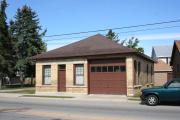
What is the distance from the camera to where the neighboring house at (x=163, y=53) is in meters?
100

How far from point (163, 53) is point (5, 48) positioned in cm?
6362

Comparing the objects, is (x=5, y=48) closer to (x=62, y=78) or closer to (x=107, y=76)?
(x=62, y=78)

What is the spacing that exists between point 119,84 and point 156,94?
9803 millimetres

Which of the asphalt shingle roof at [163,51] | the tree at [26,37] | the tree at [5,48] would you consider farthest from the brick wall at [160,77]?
the asphalt shingle roof at [163,51]

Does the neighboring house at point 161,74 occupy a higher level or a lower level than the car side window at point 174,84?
higher

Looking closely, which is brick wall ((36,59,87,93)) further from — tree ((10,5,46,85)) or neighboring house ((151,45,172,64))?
neighboring house ((151,45,172,64))

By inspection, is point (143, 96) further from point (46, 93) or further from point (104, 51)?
point (46, 93)

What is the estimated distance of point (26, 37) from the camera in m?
51.8

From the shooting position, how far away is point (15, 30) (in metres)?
52.0

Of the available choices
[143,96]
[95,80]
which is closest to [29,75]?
[95,80]

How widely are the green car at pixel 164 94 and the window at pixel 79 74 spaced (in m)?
12.0

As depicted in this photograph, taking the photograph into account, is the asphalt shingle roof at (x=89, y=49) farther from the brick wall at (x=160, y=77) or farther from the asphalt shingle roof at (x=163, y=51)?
the asphalt shingle roof at (x=163, y=51)

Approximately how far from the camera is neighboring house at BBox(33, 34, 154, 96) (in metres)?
30.4

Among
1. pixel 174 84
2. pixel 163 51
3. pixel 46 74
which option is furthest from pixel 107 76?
pixel 163 51
